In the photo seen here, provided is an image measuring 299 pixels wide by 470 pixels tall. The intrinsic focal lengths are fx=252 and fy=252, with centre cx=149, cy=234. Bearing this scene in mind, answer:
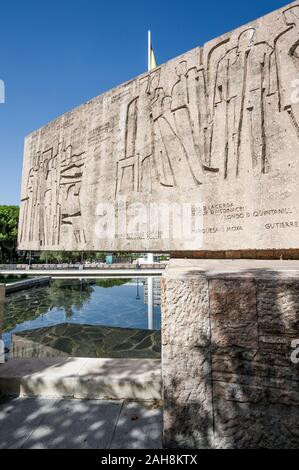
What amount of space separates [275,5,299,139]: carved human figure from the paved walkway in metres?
3.57

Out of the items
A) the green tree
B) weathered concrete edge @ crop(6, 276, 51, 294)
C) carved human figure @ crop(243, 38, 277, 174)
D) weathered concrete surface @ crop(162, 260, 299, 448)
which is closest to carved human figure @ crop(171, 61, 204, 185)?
carved human figure @ crop(243, 38, 277, 174)

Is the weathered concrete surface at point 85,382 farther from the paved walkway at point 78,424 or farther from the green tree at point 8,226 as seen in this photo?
the green tree at point 8,226

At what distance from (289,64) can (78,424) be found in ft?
15.2

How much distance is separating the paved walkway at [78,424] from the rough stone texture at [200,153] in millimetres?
2101

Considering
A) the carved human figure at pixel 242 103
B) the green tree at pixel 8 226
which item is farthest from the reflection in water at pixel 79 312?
the green tree at pixel 8 226

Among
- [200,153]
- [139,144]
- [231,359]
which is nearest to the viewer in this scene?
[231,359]

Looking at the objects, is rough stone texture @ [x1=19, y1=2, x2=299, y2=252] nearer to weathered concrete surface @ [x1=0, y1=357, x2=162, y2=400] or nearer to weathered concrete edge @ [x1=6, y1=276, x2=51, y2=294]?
weathered concrete surface @ [x1=0, y1=357, x2=162, y2=400]

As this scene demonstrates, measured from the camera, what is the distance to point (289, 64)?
318 centimetres

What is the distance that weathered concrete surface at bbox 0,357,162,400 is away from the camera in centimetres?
271

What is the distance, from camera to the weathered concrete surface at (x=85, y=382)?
2.71 m

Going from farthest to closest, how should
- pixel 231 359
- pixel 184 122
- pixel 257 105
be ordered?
pixel 184 122, pixel 257 105, pixel 231 359

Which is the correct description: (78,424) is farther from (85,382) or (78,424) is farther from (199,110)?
(199,110)

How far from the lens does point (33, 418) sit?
2389mm

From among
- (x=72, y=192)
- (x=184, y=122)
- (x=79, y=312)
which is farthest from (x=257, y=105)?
(x=79, y=312)
